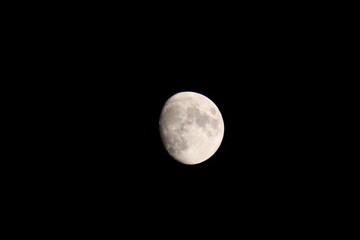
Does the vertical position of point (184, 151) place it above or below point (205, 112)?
below

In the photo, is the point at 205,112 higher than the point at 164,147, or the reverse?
the point at 205,112

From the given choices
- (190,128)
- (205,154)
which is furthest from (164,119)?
(205,154)

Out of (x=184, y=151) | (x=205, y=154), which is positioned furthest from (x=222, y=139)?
(x=184, y=151)

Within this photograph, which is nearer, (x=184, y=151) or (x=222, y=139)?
(x=184, y=151)

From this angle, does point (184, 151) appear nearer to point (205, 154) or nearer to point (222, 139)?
point (205, 154)

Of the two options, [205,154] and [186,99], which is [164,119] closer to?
[186,99]

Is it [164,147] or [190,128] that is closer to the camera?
[190,128]
